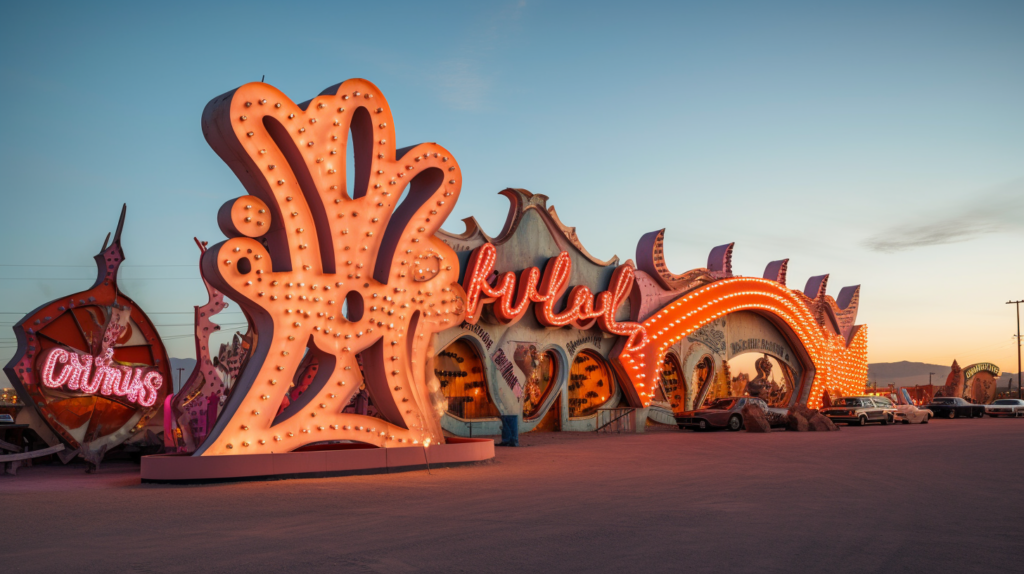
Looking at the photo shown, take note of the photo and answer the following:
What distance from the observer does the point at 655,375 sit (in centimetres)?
2914

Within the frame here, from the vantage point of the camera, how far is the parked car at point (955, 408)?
41969 mm

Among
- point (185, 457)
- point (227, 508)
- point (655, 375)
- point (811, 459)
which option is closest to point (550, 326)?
point (655, 375)

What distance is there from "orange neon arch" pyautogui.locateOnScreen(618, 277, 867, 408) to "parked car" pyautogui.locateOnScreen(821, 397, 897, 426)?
4303 mm

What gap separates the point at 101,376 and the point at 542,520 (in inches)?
503

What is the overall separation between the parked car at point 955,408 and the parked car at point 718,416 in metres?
18.5

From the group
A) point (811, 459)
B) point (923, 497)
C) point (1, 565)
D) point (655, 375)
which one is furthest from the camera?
point (655, 375)

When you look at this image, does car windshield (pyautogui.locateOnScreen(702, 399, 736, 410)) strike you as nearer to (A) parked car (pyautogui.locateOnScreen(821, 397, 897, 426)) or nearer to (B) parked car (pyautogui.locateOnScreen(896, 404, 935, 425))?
(A) parked car (pyautogui.locateOnScreen(821, 397, 897, 426))

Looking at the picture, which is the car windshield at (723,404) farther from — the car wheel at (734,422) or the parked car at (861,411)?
the parked car at (861,411)

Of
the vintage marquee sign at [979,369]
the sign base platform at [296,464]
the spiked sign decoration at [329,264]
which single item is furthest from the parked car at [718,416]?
the vintage marquee sign at [979,369]

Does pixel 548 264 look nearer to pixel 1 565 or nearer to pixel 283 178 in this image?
pixel 283 178

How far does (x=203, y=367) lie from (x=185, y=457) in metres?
4.97

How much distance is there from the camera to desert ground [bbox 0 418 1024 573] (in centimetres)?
628

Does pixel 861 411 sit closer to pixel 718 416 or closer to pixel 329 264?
pixel 718 416

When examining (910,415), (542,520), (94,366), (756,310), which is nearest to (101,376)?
(94,366)
